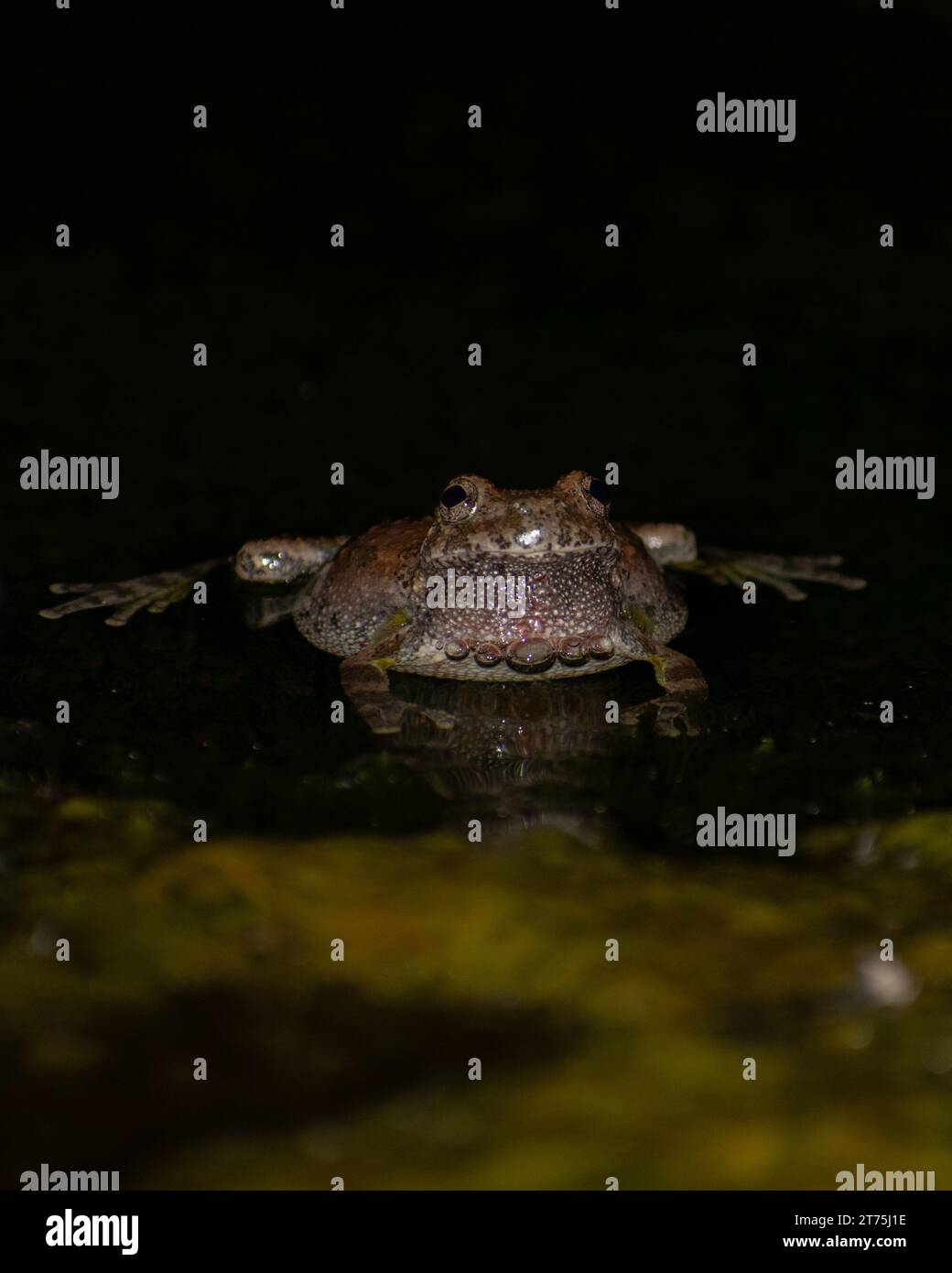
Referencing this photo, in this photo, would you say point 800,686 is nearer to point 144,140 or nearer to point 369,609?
point 369,609

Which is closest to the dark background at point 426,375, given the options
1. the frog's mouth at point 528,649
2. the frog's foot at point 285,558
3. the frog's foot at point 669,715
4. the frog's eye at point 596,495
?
the frog's foot at point 669,715

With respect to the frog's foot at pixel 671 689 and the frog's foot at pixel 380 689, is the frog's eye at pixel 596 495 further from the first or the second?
the frog's foot at pixel 380 689

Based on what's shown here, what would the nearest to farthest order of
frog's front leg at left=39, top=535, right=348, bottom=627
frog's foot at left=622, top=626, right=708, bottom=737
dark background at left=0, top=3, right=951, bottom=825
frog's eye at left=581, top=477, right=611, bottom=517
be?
frog's foot at left=622, top=626, right=708, bottom=737 < frog's eye at left=581, top=477, right=611, bottom=517 < dark background at left=0, top=3, right=951, bottom=825 < frog's front leg at left=39, top=535, right=348, bottom=627

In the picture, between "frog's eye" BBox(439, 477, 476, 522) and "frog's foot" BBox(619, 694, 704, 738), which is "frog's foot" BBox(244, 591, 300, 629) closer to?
"frog's eye" BBox(439, 477, 476, 522)

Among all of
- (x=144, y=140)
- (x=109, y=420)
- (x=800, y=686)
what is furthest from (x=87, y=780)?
(x=144, y=140)

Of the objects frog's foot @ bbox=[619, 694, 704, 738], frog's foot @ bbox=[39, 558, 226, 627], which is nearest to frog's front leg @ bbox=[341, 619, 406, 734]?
frog's foot @ bbox=[619, 694, 704, 738]

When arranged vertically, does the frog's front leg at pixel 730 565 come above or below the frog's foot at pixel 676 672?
above
